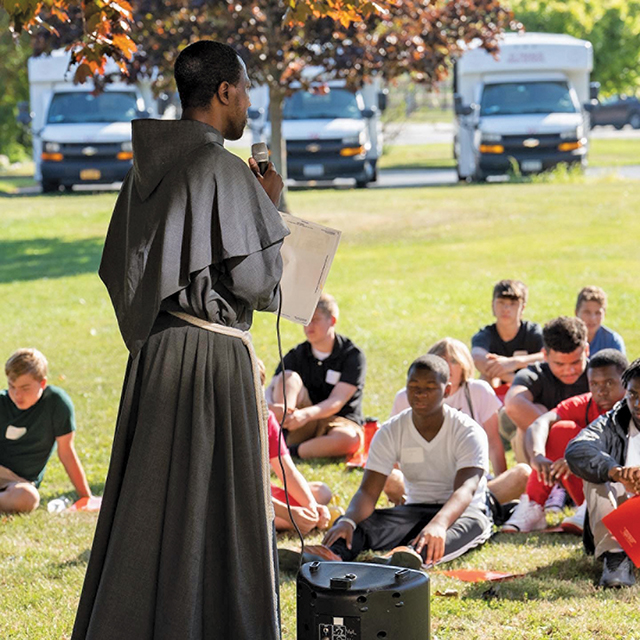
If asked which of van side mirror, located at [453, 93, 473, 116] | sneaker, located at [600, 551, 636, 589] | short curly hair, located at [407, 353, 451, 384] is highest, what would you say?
van side mirror, located at [453, 93, 473, 116]

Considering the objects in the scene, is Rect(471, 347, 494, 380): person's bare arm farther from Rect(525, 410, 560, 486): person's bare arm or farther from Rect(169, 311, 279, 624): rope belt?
Rect(169, 311, 279, 624): rope belt

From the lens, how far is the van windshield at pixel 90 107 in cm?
2683

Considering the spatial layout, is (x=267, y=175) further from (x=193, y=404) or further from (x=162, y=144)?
(x=193, y=404)

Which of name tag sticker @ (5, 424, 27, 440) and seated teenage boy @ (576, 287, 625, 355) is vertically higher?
seated teenage boy @ (576, 287, 625, 355)

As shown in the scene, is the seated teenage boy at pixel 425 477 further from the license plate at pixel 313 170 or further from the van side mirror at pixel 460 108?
the van side mirror at pixel 460 108

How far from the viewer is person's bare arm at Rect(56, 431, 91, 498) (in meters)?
7.37

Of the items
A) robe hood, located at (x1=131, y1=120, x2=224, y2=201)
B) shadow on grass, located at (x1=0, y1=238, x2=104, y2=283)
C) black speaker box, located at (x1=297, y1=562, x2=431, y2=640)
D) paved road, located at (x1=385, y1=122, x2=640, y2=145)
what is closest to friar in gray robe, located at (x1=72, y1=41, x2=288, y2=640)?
robe hood, located at (x1=131, y1=120, x2=224, y2=201)

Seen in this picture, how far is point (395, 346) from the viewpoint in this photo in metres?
12.2

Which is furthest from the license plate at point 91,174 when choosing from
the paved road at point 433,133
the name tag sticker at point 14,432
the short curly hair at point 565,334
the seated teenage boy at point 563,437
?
the seated teenage boy at point 563,437

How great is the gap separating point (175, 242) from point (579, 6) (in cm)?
4008

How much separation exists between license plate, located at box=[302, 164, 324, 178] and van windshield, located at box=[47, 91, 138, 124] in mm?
3890

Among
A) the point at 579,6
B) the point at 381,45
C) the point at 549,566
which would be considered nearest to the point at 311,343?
the point at 549,566

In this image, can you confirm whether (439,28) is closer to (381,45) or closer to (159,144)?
(381,45)

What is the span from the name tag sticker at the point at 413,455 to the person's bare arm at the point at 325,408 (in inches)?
73.3
